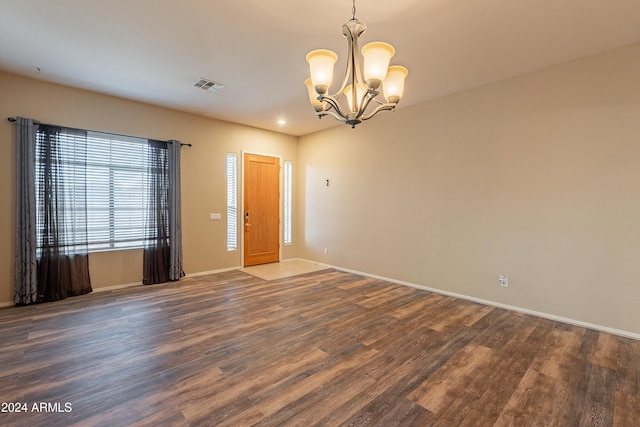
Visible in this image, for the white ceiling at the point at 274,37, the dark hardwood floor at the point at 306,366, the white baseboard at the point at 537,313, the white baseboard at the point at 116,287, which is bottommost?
the dark hardwood floor at the point at 306,366

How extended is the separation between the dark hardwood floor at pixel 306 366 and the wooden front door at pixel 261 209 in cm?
239

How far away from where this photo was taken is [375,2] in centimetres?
230

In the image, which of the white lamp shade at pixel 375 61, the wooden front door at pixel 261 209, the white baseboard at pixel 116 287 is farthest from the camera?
the wooden front door at pixel 261 209

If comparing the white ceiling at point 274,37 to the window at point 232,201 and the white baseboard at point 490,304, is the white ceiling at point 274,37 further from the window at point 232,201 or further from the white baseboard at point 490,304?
the white baseboard at point 490,304

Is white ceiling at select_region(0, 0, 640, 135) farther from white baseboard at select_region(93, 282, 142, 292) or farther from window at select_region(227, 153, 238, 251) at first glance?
white baseboard at select_region(93, 282, 142, 292)

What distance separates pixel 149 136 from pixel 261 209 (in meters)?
2.46

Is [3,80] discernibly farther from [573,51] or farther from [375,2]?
[573,51]

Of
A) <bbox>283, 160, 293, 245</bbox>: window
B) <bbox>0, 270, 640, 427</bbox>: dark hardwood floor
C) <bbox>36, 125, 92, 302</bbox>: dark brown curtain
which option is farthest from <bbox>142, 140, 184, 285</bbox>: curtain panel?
<bbox>283, 160, 293, 245</bbox>: window

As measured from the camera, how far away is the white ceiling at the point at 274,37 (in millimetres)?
2389

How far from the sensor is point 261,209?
6.26 meters

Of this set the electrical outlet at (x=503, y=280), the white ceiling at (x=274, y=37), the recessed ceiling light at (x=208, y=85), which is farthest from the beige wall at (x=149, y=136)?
the electrical outlet at (x=503, y=280)

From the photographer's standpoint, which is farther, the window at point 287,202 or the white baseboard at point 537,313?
the window at point 287,202

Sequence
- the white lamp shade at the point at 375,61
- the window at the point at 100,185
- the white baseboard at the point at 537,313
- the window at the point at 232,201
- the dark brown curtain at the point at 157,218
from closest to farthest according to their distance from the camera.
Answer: the white lamp shade at the point at 375,61 < the white baseboard at the point at 537,313 < the window at the point at 100,185 < the dark brown curtain at the point at 157,218 < the window at the point at 232,201

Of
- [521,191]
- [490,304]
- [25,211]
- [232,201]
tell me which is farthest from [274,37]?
[490,304]
